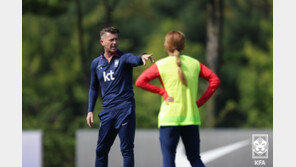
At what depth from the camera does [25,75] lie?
19984mm

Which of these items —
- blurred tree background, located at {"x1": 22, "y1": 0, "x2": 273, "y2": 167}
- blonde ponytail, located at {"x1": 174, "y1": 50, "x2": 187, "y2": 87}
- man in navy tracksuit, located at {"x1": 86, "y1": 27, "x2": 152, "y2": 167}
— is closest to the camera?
blonde ponytail, located at {"x1": 174, "y1": 50, "x2": 187, "y2": 87}

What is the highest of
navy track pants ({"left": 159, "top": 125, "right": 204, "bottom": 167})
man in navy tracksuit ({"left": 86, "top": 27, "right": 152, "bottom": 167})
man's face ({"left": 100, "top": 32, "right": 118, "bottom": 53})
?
man's face ({"left": 100, "top": 32, "right": 118, "bottom": 53})

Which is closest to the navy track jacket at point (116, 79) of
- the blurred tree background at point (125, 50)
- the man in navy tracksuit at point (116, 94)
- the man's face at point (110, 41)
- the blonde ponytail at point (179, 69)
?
the man in navy tracksuit at point (116, 94)

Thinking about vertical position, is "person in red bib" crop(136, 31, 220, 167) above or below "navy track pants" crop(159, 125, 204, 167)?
above

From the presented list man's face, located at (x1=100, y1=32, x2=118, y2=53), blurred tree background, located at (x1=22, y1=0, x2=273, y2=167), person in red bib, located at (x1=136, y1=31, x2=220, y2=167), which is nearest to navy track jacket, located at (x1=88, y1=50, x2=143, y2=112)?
man's face, located at (x1=100, y1=32, x2=118, y2=53)

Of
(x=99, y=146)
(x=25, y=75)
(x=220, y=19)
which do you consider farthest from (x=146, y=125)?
(x=99, y=146)

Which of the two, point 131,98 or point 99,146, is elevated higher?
point 131,98

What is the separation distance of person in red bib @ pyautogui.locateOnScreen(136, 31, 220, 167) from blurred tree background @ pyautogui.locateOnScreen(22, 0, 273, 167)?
9.59 m

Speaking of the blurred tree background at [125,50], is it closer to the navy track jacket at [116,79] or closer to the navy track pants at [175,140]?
the navy track jacket at [116,79]

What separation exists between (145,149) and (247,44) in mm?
11512

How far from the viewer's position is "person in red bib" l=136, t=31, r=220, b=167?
274 inches

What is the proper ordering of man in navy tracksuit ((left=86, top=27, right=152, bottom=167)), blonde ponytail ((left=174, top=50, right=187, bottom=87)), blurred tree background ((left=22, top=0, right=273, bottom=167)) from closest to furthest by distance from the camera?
blonde ponytail ((left=174, top=50, right=187, bottom=87)) → man in navy tracksuit ((left=86, top=27, right=152, bottom=167)) → blurred tree background ((left=22, top=0, right=273, bottom=167))

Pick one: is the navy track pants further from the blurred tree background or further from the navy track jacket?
the blurred tree background

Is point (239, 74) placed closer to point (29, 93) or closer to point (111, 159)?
point (29, 93)
